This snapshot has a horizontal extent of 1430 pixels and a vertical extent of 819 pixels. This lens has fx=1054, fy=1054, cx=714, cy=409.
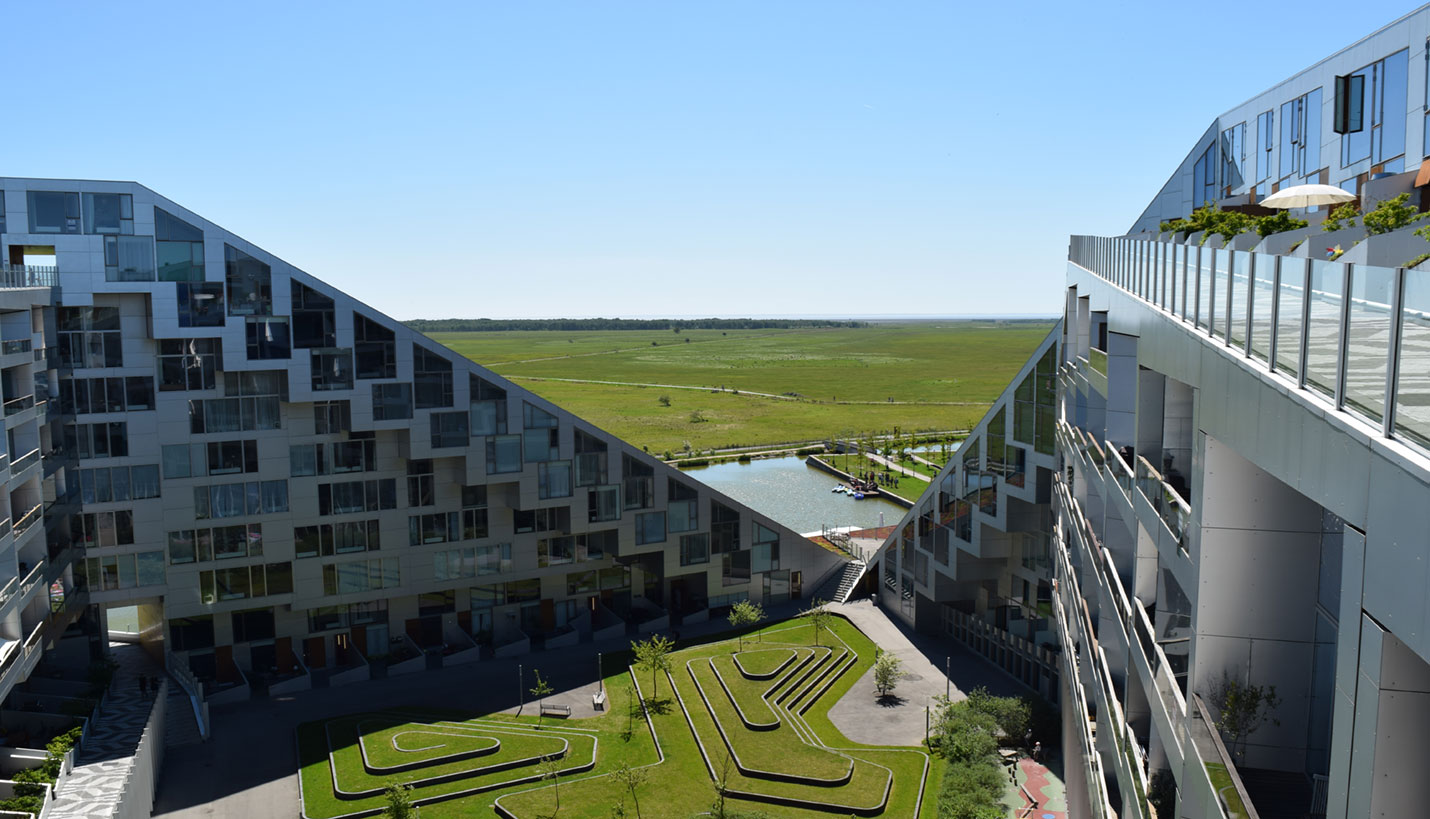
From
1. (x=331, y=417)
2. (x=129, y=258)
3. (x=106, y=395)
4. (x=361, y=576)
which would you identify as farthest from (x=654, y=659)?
(x=129, y=258)

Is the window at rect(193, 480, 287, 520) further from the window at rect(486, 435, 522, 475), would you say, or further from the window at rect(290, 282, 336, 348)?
the window at rect(486, 435, 522, 475)

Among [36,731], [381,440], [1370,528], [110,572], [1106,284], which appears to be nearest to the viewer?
[1370,528]

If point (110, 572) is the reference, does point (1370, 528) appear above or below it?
above

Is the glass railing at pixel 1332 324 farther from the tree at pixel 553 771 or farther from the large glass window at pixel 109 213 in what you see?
the large glass window at pixel 109 213

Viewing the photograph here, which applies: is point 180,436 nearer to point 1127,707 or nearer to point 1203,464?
point 1127,707

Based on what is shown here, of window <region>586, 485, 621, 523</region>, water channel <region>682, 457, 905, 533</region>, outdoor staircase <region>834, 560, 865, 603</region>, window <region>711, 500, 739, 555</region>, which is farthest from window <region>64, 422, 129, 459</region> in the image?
water channel <region>682, 457, 905, 533</region>

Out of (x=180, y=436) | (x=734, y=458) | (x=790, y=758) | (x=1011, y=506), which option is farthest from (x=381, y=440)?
(x=734, y=458)
